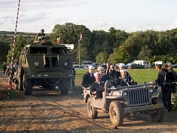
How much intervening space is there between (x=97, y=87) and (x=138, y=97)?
1.81 metres

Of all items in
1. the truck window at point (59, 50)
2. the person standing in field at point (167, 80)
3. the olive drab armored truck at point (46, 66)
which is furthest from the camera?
the truck window at point (59, 50)

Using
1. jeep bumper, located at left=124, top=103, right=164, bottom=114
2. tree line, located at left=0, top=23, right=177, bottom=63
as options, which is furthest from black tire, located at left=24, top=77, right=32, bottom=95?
tree line, located at left=0, top=23, right=177, bottom=63

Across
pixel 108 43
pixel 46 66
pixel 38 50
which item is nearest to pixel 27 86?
pixel 46 66

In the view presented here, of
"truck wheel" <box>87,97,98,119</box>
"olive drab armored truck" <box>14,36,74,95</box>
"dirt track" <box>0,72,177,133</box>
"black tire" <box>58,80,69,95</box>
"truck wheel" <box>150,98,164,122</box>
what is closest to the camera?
"dirt track" <box>0,72,177,133</box>

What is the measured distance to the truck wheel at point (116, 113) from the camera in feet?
36.8

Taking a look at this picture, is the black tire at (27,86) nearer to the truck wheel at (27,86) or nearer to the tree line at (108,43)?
the truck wheel at (27,86)

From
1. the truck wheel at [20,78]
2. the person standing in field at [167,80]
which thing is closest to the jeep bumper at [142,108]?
the person standing in field at [167,80]

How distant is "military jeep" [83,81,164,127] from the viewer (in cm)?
1127

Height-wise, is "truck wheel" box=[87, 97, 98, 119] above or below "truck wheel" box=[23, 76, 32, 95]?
below

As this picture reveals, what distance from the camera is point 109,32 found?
109 metres

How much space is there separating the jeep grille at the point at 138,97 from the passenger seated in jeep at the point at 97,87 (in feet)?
4.28

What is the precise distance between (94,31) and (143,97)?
93511 mm

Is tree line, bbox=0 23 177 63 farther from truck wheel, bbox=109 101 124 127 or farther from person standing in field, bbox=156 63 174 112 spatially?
truck wheel, bbox=109 101 124 127

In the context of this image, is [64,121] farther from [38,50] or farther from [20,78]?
[20,78]
